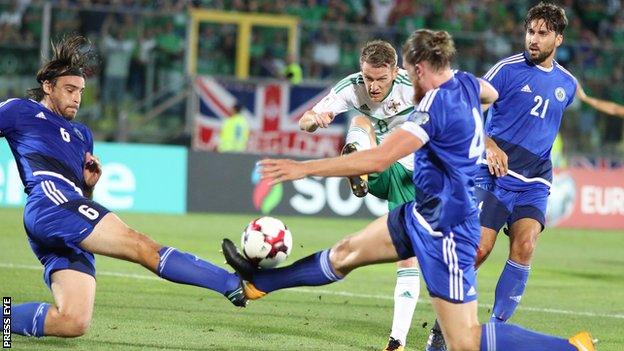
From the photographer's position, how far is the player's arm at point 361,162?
6.46 meters

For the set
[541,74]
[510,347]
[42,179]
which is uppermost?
[541,74]

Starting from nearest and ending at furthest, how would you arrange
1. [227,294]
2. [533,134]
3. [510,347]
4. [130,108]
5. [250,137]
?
[510,347], [227,294], [533,134], [130,108], [250,137]

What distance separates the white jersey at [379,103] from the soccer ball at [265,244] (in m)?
1.73

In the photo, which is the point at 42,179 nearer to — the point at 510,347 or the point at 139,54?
the point at 510,347

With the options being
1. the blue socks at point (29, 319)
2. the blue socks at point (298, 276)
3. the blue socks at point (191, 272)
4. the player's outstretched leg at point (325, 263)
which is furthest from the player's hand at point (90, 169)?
the blue socks at point (298, 276)

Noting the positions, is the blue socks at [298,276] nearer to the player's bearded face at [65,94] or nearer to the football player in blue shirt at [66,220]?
the football player in blue shirt at [66,220]

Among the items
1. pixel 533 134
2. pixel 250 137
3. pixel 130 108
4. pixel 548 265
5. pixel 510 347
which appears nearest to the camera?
pixel 510 347

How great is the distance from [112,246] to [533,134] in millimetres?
3510

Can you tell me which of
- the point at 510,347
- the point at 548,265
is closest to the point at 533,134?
the point at 510,347

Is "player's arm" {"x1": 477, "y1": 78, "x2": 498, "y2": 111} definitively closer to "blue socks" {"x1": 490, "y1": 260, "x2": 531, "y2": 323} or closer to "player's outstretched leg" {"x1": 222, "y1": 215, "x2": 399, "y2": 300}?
"player's outstretched leg" {"x1": 222, "y1": 215, "x2": 399, "y2": 300}

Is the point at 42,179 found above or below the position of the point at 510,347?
above

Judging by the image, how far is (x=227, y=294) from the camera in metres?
7.45

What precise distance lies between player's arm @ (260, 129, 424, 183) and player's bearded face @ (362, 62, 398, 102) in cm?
197

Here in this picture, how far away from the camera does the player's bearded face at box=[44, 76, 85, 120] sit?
8.00 metres
